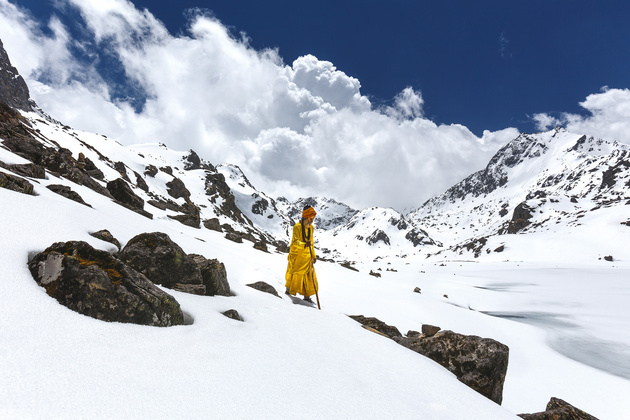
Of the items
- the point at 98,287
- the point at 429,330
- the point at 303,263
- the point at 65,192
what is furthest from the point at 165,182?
the point at 98,287

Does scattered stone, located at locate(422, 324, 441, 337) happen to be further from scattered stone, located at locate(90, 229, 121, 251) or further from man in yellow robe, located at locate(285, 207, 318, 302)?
scattered stone, located at locate(90, 229, 121, 251)

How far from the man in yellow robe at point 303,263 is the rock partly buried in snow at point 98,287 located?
4.93 m

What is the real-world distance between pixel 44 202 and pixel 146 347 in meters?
4.99

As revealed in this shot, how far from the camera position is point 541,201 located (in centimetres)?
13112

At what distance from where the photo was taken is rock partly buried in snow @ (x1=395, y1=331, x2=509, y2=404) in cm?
470

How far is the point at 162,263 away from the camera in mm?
5105

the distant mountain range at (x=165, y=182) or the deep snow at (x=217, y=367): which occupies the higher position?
the distant mountain range at (x=165, y=182)

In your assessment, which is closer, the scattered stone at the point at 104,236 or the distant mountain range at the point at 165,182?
A: the scattered stone at the point at 104,236

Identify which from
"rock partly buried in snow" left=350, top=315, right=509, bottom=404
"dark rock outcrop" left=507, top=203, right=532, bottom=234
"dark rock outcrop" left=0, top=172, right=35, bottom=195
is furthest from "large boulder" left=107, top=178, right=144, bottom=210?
"dark rock outcrop" left=507, top=203, right=532, bottom=234

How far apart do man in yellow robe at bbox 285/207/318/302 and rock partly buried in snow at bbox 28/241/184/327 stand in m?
4.93

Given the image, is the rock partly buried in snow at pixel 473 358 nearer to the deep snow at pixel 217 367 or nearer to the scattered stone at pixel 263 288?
the deep snow at pixel 217 367

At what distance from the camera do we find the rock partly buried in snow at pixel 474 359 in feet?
15.4

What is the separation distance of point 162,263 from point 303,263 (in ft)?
13.4

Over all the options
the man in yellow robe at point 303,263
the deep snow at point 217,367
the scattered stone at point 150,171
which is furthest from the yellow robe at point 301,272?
the scattered stone at point 150,171
